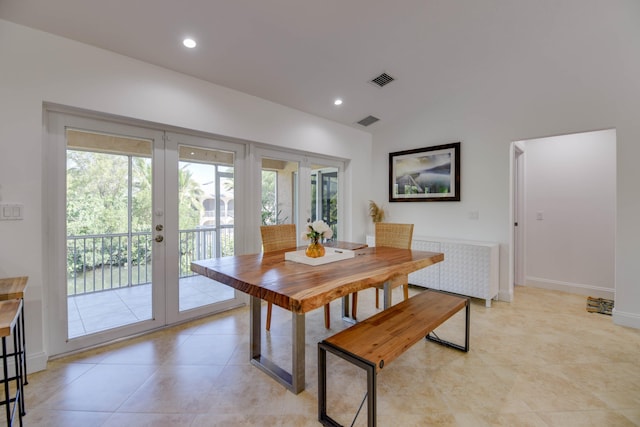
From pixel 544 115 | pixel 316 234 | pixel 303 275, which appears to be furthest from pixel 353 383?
pixel 544 115

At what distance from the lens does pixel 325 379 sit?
1606 mm

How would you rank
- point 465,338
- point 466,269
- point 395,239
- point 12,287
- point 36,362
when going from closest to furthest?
point 12,287, point 36,362, point 465,338, point 395,239, point 466,269

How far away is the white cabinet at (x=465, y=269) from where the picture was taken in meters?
3.50

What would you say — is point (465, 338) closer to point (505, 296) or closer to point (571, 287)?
point (505, 296)

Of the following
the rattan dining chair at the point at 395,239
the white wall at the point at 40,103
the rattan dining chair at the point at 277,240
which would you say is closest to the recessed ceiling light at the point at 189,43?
the white wall at the point at 40,103

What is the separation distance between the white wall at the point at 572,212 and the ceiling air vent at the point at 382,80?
2.51m

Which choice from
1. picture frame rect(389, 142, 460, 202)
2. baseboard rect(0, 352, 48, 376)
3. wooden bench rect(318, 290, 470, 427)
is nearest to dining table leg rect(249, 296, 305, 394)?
wooden bench rect(318, 290, 470, 427)

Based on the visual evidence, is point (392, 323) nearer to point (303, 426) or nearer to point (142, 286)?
point (303, 426)

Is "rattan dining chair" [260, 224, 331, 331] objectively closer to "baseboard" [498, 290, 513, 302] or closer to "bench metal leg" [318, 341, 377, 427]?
"bench metal leg" [318, 341, 377, 427]

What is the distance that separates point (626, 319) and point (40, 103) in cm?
560

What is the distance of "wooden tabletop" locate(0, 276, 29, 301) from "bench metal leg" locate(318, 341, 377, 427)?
1820mm

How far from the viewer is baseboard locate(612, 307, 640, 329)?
2.87 metres

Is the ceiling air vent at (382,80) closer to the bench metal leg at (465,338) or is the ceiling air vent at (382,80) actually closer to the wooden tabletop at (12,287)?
the bench metal leg at (465,338)

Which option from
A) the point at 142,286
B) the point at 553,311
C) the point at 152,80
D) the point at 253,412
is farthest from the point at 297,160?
the point at 553,311
